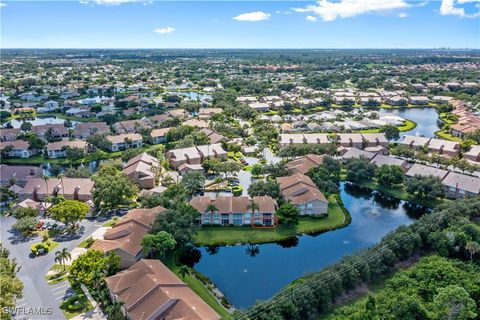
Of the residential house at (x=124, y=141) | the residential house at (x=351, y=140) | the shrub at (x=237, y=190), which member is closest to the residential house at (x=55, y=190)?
the shrub at (x=237, y=190)

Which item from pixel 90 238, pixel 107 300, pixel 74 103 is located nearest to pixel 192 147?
pixel 90 238

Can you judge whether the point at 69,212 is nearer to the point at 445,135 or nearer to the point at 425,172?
the point at 425,172

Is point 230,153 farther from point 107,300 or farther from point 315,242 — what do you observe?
point 107,300

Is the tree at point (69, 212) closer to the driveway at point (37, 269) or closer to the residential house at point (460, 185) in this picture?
the driveway at point (37, 269)

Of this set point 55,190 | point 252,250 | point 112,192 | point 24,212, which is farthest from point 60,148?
point 252,250

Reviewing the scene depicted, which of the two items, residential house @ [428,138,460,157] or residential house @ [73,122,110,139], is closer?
residential house @ [428,138,460,157]

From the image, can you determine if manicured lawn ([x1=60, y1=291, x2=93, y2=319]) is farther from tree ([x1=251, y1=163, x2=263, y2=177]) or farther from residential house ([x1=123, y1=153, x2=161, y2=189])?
tree ([x1=251, y1=163, x2=263, y2=177])

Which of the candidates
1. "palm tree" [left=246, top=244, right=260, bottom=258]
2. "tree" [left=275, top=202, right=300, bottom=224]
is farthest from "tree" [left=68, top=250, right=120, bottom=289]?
"tree" [left=275, top=202, right=300, bottom=224]
